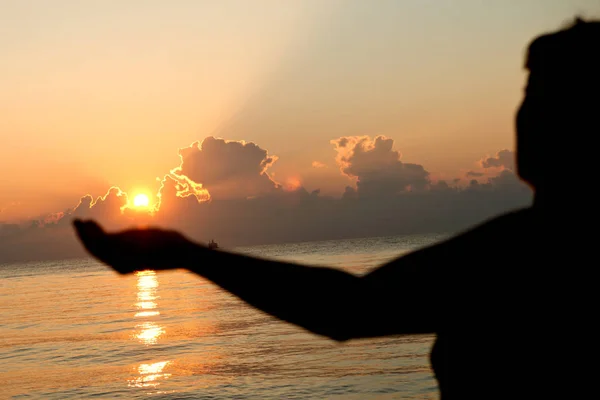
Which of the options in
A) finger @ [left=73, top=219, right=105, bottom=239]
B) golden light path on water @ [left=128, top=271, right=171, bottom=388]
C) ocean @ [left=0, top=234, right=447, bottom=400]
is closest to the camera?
finger @ [left=73, top=219, right=105, bottom=239]

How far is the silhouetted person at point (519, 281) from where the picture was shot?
46.6 inches

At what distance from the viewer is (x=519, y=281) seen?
119 centimetres

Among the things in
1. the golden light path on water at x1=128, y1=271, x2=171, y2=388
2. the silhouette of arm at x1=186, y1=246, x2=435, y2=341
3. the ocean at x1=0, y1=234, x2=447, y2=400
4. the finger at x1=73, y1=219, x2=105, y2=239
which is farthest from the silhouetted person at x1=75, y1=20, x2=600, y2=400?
the ocean at x1=0, y1=234, x2=447, y2=400

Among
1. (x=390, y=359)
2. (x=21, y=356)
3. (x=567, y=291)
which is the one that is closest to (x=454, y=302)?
(x=567, y=291)

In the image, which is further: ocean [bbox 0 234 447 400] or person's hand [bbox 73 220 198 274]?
ocean [bbox 0 234 447 400]

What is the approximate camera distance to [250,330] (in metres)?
20.6

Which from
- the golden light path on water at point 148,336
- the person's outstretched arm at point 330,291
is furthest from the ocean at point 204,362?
the person's outstretched arm at point 330,291

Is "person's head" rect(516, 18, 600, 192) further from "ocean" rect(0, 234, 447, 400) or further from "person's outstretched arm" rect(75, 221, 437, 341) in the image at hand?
"ocean" rect(0, 234, 447, 400)

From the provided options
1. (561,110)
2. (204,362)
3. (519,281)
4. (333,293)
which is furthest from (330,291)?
(204,362)

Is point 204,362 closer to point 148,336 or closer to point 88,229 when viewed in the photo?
point 148,336

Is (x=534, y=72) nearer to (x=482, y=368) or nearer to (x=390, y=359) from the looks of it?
(x=482, y=368)

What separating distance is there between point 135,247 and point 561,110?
32.9 inches

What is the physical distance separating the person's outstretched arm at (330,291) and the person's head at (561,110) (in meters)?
0.30

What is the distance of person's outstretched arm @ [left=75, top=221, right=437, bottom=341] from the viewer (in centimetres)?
116
